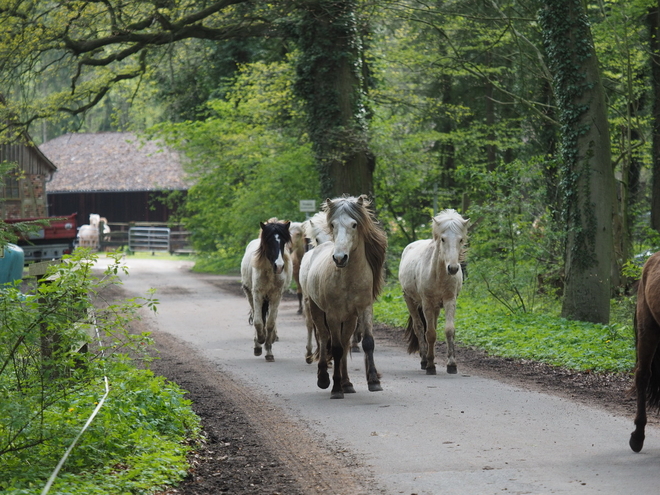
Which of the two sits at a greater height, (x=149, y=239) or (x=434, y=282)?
(x=434, y=282)

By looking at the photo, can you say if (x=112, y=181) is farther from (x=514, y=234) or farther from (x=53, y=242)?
(x=514, y=234)

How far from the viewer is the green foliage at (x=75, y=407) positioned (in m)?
5.56

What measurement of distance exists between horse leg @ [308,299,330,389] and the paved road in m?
0.17

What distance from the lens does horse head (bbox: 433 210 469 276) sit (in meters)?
10.8

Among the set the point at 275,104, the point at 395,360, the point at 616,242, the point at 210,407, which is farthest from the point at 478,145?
the point at 210,407

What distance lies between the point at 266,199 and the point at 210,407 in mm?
18766

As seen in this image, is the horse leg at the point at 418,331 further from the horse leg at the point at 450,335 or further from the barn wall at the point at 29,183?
the barn wall at the point at 29,183

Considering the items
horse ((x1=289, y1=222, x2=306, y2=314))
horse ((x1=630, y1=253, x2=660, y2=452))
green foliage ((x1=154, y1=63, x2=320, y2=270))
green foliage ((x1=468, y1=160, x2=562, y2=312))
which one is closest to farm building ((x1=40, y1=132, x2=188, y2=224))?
green foliage ((x1=154, y1=63, x2=320, y2=270))

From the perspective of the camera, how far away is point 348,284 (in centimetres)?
967

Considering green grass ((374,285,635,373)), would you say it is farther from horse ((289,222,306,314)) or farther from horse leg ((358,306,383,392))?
horse leg ((358,306,383,392))

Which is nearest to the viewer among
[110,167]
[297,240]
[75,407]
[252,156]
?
[75,407]

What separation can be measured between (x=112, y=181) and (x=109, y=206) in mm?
2756

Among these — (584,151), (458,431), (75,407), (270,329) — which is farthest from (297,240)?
(75,407)

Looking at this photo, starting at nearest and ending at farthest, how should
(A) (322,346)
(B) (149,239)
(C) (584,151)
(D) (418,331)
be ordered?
(A) (322,346)
(D) (418,331)
(C) (584,151)
(B) (149,239)
